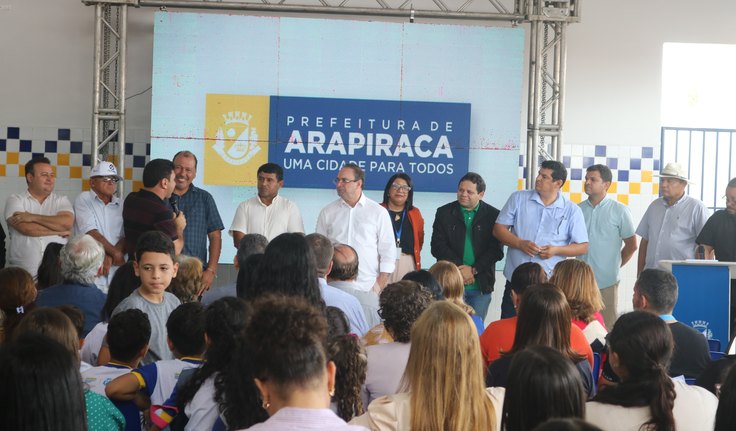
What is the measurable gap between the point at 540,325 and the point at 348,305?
1034 mm

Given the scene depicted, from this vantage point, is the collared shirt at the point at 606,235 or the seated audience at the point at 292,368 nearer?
the seated audience at the point at 292,368

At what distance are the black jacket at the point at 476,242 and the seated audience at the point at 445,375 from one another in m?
4.63

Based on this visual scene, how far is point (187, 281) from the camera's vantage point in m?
5.00

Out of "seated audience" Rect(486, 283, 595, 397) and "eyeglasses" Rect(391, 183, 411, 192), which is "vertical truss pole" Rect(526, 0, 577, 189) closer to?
"eyeglasses" Rect(391, 183, 411, 192)

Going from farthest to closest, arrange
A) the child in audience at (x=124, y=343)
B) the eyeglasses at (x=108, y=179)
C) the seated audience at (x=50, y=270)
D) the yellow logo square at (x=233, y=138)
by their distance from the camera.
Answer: the yellow logo square at (x=233, y=138) < the eyeglasses at (x=108, y=179) < the seated audience at (x=50, y=270) < the child in audience at (x=124, y=343)

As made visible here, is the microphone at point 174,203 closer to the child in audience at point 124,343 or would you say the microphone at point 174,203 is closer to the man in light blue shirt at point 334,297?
the man in light blue shirt at point 334,297

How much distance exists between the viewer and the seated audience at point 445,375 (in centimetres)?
257

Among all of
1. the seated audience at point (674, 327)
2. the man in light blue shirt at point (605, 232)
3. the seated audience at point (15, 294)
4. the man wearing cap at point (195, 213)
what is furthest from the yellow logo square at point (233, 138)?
the seated audience at point (674, 327)

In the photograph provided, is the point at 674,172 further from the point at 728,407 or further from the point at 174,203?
the point at 728,407

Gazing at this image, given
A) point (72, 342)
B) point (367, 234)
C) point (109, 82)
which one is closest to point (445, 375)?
point (72, 342)

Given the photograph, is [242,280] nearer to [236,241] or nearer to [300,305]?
[300,305]

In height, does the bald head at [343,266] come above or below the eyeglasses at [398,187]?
below

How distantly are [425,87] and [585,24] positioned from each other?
186cm

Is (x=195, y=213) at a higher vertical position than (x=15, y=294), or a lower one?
higher
